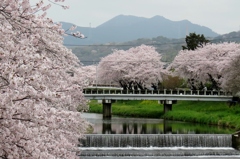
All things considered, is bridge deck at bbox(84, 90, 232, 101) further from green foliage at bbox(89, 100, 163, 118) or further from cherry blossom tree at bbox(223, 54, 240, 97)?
cherry blossom tree at bbox(223, 54, 240, 97)

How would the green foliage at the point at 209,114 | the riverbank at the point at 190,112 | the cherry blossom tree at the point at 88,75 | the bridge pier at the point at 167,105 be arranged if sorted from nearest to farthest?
the cherry blossom tree at the point at 88,75 → the green foliage at the point at 209,114 → the riverbank at the point at 190,112 → the bridge pier at the point at 167,105

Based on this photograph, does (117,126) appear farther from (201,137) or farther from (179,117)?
(201,137)

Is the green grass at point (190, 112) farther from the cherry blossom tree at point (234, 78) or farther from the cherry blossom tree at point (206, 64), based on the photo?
the cherry blossom tree at point (206, 64)

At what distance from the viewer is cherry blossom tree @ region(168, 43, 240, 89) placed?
153ft

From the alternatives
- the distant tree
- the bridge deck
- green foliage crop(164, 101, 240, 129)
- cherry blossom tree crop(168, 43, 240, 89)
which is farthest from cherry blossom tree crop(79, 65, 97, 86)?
the distant tree

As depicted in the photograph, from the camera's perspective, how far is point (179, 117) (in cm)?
4297

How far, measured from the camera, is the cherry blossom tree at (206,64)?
4659 cm

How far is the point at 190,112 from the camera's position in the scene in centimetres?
4331

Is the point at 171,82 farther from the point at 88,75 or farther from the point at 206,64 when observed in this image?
the point at 88,75

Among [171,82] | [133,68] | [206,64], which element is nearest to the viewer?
[206,64]

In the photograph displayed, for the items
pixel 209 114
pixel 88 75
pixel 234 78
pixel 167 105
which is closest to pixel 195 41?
pixel 167 105

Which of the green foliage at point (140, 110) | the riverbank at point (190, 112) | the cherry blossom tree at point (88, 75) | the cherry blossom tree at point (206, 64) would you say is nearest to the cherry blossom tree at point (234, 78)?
the riverbank at point (190, 112)

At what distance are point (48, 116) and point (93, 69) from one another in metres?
82.2

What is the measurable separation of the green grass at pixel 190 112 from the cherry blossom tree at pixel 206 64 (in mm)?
3231
